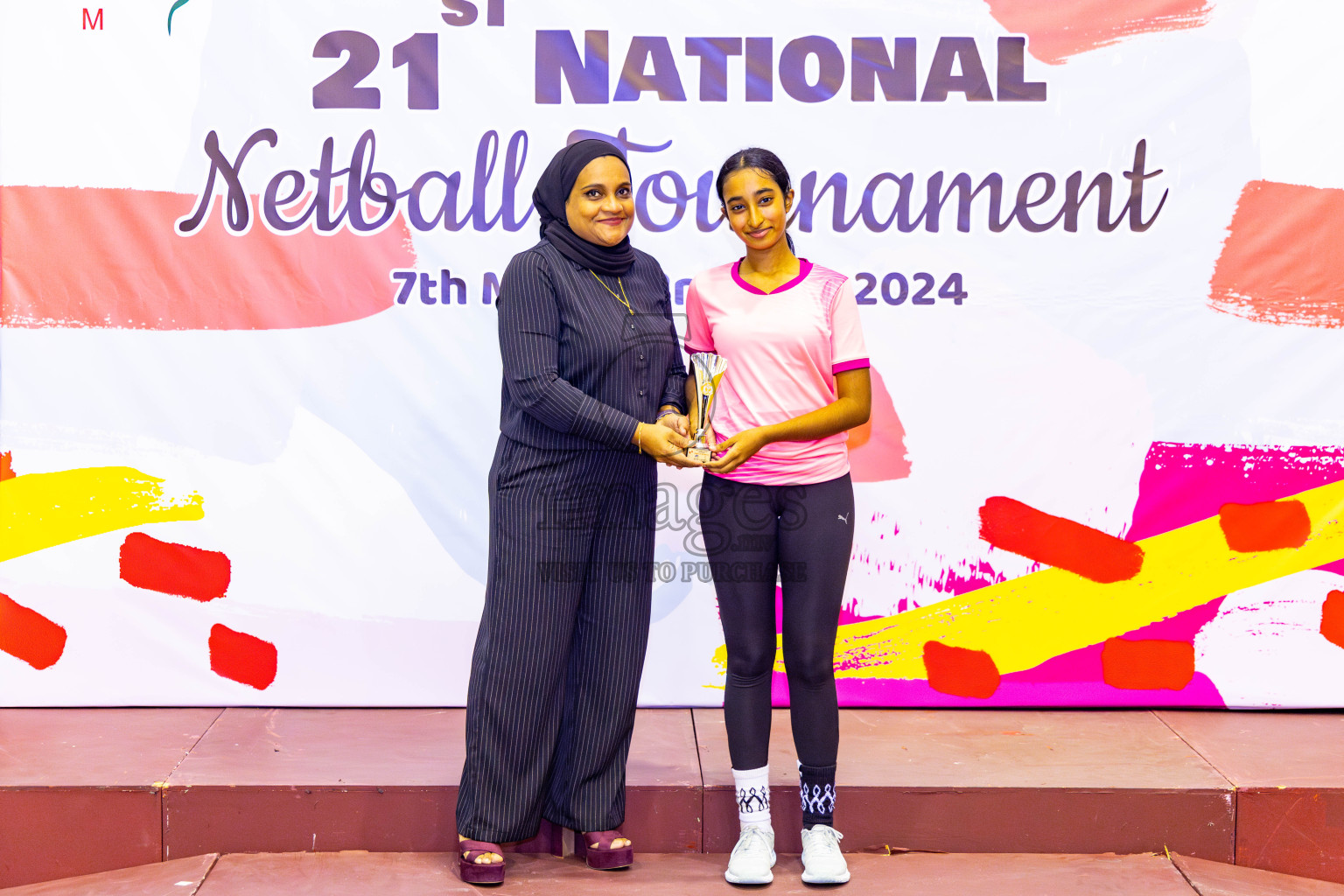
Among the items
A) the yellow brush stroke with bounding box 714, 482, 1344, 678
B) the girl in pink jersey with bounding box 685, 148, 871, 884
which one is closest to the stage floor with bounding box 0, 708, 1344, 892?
the girl in pink jersey with bounding box 685, 148, 871, 884

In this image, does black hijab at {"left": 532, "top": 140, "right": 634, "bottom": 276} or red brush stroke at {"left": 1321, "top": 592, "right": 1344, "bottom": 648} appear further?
red brush stroke at {"left": 1321, "top": 592, "right": 1344, "bottom": 648}

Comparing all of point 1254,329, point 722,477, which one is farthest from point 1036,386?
point 722,477

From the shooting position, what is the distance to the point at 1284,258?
3.41 metres

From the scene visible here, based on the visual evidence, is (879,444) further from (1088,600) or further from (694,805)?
(694,805)

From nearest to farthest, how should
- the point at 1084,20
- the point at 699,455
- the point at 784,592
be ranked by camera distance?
the point at 699,455, the point at 784,592, the point at 1084,20

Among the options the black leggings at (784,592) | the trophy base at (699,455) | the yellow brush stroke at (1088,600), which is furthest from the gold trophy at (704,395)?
the yellow brush stroke at (1088,600)

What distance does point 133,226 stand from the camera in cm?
338

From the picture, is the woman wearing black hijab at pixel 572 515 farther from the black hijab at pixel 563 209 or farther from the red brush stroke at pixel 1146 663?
the red brush stroke at pixel 1146 663

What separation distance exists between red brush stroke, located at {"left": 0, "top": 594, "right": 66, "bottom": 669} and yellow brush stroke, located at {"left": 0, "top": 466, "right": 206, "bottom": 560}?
0.16 metres

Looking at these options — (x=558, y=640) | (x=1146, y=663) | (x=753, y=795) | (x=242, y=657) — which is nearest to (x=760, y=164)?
(x=558, y=640)

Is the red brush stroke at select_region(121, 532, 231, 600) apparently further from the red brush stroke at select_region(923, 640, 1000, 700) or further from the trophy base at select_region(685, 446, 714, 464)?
the red brush stroke at select_region(923, 640, 1000, 700)

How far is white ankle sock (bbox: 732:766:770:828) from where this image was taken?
8.69ft

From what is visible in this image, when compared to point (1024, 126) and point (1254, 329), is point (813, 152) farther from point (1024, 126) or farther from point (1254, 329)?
point (1254, 329)

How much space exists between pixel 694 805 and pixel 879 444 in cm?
118
